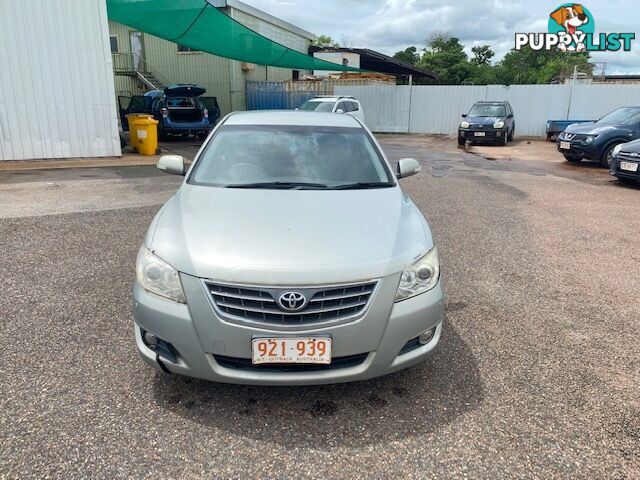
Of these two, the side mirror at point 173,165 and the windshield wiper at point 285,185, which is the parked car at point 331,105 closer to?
the side mirror at point 173,165

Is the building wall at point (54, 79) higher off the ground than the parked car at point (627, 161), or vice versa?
the building wall at point (54, 79)

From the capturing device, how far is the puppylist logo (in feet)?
80.4

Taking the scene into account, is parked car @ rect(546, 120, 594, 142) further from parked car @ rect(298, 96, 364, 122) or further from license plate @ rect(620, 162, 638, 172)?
license plate @ rect(620, 162, 638, 172)

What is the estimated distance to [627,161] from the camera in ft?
30.0

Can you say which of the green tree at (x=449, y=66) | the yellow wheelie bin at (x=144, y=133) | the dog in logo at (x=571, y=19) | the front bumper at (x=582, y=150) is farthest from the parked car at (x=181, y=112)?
the green tree at (x=449, y=66)

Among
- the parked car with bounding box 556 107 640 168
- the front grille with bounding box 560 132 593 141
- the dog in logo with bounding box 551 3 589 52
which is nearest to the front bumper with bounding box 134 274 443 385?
the parked car with bounding box 556 107 640 168

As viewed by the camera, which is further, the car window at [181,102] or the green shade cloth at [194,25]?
the car window at [181,102]

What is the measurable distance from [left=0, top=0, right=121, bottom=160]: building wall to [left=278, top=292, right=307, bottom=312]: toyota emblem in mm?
10696

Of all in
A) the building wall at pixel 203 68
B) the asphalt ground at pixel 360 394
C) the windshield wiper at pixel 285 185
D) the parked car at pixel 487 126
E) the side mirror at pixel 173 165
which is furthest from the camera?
the building wall at pixel 203 68

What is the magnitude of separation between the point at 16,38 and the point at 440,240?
392 inches

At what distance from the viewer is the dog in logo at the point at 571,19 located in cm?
2502

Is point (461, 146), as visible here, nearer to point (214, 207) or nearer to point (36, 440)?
point (214, 207)

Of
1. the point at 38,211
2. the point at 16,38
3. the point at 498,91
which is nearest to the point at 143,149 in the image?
the point at 16,38

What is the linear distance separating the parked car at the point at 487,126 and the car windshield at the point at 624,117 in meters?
4.57
